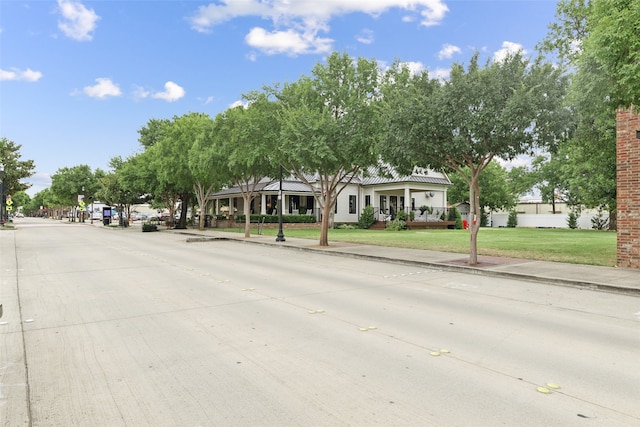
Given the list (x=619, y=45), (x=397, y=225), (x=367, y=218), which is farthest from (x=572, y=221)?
(x=619, y=45)

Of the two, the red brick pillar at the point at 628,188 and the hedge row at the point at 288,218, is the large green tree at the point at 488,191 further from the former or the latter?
the red brick pillar at the point at 628,188

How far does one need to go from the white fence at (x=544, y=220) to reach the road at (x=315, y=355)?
1584 inches

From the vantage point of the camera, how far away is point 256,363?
4.78 metres

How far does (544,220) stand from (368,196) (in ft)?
65.6

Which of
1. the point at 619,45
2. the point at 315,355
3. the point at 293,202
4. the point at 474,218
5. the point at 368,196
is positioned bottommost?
the point at 315,355

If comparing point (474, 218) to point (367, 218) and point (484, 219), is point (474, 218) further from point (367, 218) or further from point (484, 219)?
point (484, 219)

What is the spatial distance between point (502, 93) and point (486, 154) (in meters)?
1.83

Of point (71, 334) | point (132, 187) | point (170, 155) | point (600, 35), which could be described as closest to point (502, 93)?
point (600, 35)

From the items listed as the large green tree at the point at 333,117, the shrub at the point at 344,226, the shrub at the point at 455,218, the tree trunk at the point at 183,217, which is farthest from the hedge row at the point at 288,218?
the large green tree at the point at 333,117

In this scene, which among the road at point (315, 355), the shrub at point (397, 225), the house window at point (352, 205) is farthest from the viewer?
the house window at point (352, 205)

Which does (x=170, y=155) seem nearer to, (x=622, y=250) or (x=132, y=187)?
(x=132, y=187)

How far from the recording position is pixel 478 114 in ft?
40.7

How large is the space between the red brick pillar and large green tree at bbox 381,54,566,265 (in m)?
1.88

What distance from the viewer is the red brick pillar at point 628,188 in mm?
12305
